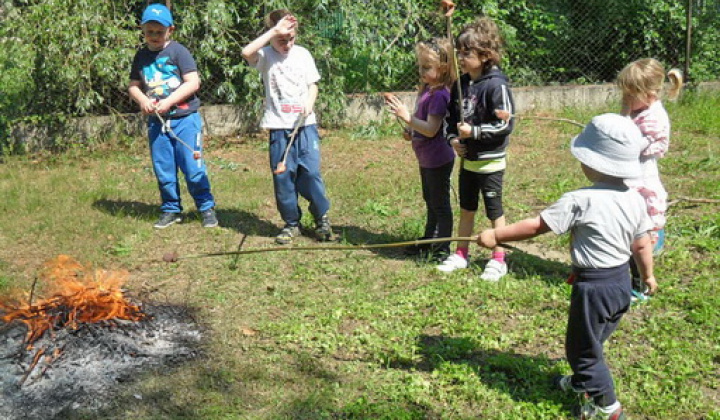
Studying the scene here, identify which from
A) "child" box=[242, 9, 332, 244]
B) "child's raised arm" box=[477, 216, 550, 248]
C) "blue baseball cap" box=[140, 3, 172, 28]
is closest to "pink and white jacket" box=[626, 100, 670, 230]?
"child's raised arm" box=[477, 216, 550, 248]

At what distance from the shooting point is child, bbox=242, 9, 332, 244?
5.69 meters

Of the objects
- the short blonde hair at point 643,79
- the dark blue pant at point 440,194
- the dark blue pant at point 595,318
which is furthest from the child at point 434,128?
the dark blue pant at point 595,318

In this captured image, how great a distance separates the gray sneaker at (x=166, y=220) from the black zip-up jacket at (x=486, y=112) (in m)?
2.79

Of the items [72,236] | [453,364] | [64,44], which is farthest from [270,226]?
[64,44]

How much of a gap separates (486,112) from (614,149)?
Result: 175 centimetres

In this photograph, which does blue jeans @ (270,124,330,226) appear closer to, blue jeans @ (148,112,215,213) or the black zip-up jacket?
blue jeans @ (148,112,215,213)

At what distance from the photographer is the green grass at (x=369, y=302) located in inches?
145

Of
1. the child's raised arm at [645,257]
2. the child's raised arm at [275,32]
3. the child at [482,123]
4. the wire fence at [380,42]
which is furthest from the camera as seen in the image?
the wire fence at [380,42]

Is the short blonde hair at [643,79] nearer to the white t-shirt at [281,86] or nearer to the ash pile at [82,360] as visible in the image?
the white t-shirt at [281,86]

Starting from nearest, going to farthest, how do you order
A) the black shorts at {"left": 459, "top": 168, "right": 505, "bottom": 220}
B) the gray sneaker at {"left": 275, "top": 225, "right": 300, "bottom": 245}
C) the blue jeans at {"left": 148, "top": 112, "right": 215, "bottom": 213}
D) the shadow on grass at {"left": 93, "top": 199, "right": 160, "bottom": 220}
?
the black shorts at {"left": 459, "top": 168, "right": 505, "bottom": 220}
the gray sneaker at {"left": 275, "top": 225, "right": 300, "bottom": 245}
the blue jeans at {"left": 148, "top": 112, "right": 215, "bottom": 213}
the shadow on grass at {"left": 93, "top": 199, "right": 160, "bottom": 220}

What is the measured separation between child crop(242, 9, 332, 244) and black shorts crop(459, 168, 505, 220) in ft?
4.46

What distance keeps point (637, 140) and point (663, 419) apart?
138 centimetres

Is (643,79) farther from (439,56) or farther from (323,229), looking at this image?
(323,229)

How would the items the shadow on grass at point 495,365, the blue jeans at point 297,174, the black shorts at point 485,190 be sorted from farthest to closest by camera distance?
the blue jeans at point 297,174
the black shorts at point 485,190
the shadow on grass at point 495,365
